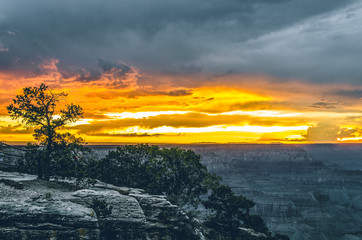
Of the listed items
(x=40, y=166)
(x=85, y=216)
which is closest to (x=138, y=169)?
(x=40, y=166)

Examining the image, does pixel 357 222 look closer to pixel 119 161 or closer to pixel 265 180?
pixel 265 180

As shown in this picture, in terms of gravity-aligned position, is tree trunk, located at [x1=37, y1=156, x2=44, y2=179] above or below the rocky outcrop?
above

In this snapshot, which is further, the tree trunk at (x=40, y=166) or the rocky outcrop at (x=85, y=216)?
the tree trunk at (x=40, y=166)

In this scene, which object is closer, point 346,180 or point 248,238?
point 248,238

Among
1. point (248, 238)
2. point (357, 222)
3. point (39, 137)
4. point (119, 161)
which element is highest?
point (39, 137)

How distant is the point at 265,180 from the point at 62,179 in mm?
166578

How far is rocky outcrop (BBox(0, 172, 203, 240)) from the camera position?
19.2 metres

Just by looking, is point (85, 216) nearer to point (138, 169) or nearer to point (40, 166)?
point (40, 166)

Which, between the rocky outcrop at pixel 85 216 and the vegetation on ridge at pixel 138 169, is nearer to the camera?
the rocky outcrop at pixel 85 216

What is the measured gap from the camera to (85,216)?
68.0ft

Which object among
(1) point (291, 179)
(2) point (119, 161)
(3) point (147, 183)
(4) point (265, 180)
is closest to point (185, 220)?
(3) point (147, 183)

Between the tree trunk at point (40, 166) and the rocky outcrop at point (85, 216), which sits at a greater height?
the tree trunk at point (40, 166)

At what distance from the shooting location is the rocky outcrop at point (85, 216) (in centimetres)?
1925

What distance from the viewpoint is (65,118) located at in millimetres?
34594
